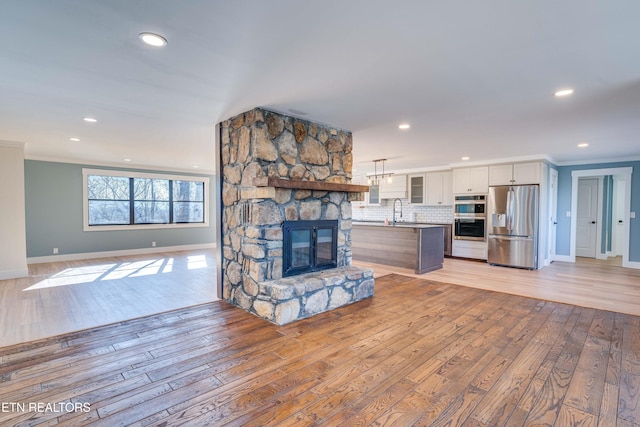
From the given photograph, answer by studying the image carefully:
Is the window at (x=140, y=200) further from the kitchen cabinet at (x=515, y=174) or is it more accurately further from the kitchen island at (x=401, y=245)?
the kitchen cabinet at (x=515, y=174)

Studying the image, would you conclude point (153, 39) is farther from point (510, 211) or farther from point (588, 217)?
point (588, 217)

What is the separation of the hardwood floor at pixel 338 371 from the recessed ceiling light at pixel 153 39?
232 centimetres

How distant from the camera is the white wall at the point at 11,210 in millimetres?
5172

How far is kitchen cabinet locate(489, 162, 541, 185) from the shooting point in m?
6.30

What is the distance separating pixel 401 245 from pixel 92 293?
5220 mm

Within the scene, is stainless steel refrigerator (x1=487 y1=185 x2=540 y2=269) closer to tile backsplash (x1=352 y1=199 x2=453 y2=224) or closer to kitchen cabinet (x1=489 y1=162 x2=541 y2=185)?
kitchen cabinet (x1=489 y1=162 x2=541 y2=185)

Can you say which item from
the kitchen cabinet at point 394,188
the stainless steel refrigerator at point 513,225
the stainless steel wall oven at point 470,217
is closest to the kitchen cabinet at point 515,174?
the stainless steel refrigerator at point 513,225

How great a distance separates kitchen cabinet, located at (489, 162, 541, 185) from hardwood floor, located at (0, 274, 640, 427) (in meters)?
3.46

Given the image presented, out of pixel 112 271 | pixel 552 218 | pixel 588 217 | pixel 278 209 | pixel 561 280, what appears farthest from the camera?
pixel 588 217

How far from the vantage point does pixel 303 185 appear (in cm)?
363

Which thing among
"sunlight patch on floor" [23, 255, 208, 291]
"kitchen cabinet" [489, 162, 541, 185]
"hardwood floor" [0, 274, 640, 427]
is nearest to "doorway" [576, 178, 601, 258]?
"kitchen cabinet" [489, 162, 541, 185]

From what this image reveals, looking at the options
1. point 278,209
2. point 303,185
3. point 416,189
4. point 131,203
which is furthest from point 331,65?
point 131,203

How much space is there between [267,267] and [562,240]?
742 centimetres

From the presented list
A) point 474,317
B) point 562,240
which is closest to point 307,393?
point 474,317
